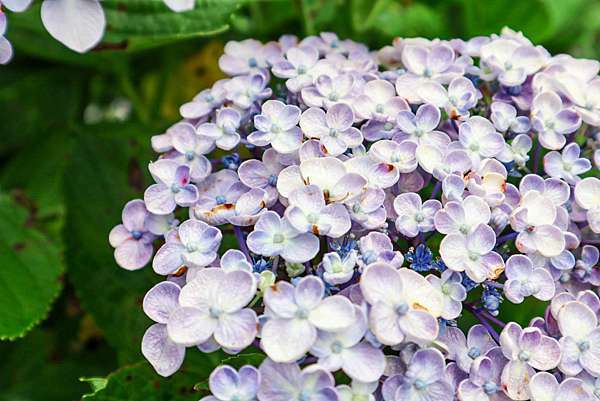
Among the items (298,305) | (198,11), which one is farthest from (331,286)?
(198,11)

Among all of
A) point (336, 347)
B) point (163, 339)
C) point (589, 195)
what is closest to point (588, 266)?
point (589, 195)

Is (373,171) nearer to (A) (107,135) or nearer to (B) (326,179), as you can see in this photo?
(B) (326,179)

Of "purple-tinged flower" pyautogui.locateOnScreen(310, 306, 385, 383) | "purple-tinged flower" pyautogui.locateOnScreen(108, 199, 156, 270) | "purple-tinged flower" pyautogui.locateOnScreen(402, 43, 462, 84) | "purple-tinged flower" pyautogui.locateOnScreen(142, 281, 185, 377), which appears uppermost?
"purple-tinged flower" pyautogui.locateOnScreen(402, 43, 462, 84)

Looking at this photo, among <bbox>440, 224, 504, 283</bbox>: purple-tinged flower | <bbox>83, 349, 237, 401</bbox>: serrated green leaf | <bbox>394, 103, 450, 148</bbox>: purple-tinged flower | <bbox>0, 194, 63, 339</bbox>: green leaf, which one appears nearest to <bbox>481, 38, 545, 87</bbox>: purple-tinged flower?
<bbox>394, 103, 450, 148</bbox>: purple-tinged flower

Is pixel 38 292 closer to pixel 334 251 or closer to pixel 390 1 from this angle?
pixel 334 251

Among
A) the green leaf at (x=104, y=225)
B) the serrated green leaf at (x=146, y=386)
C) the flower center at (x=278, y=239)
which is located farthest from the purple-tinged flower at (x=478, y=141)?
the green leaf at (x=104, y=225)

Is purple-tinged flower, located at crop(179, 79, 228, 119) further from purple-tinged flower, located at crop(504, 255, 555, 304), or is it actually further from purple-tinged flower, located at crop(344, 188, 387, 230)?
purple-tinged flower, located at crop(504, 255, 555, 304)
